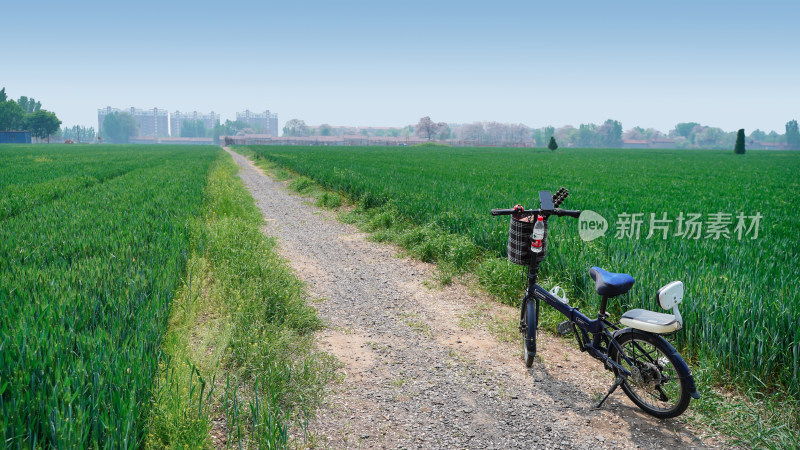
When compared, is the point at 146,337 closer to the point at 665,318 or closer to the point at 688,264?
the point at 665,318

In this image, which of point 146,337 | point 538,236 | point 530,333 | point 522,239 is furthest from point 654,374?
point 146,337

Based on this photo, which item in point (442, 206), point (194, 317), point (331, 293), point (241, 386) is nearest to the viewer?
point (241, 386)

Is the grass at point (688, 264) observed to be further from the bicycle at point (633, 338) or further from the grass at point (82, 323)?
the grass at point (82, 323)

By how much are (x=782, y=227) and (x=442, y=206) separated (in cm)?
626

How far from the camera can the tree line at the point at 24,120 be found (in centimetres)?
10662

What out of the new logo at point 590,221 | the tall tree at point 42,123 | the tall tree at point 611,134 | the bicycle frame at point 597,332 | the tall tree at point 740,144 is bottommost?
the bicycle frame at point 597,332

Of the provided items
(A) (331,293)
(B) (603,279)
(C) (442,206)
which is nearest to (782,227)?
(C) (442,206)

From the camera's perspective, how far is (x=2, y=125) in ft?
351

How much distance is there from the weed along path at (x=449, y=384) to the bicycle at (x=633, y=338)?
212mm

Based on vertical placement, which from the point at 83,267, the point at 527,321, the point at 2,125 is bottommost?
the point at 527,321

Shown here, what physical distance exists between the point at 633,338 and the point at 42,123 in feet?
463

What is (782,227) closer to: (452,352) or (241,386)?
(452,352)

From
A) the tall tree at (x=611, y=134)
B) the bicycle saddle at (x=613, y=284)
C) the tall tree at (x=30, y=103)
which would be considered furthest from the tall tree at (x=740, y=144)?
the tall tree at (x=30, y=103)

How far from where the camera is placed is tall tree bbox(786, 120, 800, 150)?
176738mm
